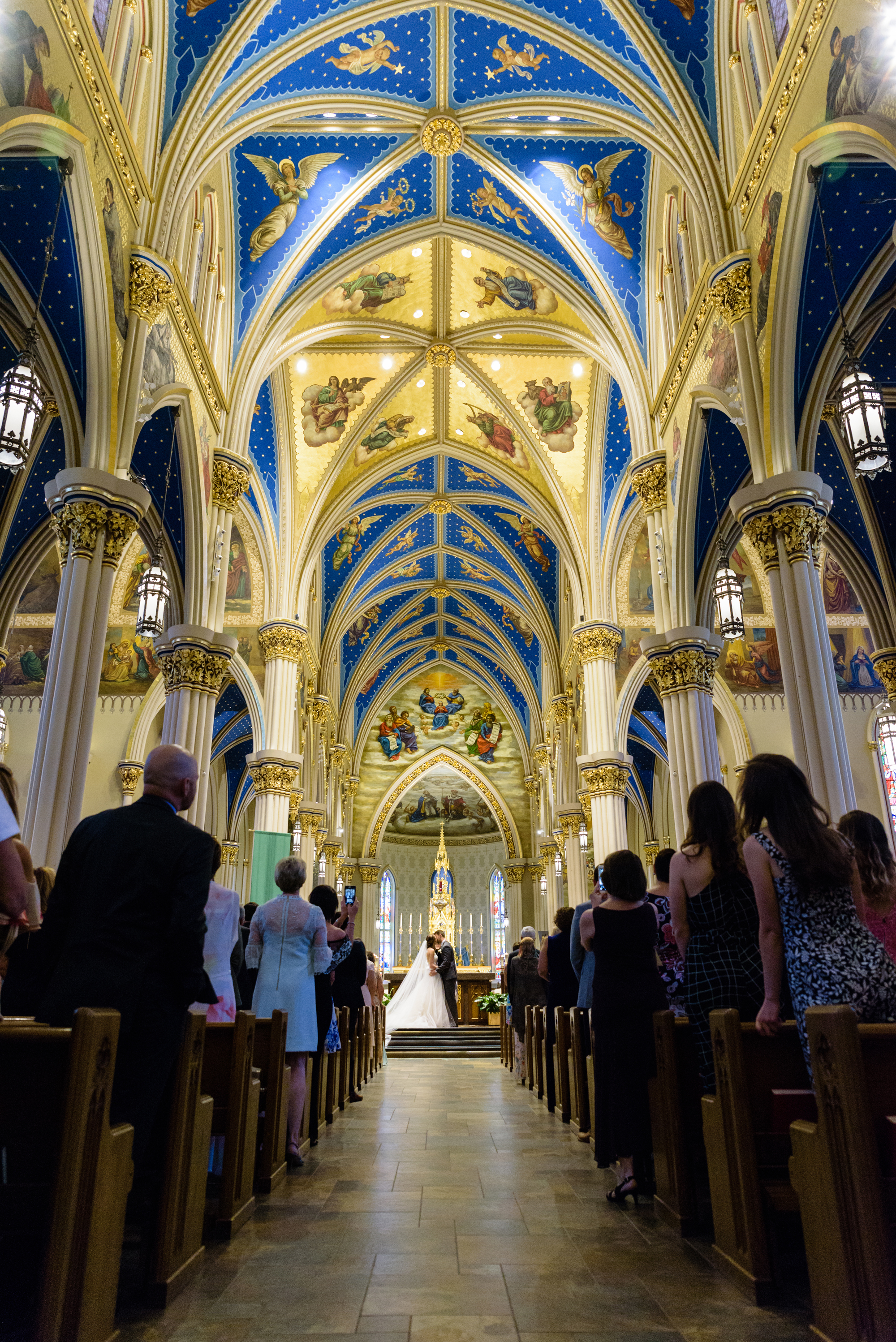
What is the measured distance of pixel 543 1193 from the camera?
13.9 ft

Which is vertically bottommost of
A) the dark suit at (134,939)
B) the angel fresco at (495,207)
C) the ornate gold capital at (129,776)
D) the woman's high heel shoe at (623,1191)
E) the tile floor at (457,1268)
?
the tile floor at (457,1268)

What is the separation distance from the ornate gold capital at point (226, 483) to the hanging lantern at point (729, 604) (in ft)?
21.6

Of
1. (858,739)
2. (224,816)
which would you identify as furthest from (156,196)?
(224,816)

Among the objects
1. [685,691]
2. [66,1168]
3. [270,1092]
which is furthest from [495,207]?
[66,1168]

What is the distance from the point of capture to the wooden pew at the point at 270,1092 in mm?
4336

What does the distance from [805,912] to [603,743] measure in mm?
14178

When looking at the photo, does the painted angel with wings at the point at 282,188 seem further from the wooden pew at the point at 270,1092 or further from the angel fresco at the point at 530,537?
the wooden pew at the point at 270,1092

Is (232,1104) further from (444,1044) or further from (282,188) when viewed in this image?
(444,1044)

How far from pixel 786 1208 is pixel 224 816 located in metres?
24.2

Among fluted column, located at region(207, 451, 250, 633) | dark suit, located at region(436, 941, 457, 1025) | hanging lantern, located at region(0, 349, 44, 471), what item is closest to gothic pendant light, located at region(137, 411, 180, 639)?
fluted column, located at region(207, 451, 250, 633)

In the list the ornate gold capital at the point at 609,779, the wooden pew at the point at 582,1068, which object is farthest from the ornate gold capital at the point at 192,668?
the ornate gold capital at the point at 609,779

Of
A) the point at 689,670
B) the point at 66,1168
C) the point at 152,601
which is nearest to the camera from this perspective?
the point at 66,1168

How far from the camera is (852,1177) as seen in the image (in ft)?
7.33

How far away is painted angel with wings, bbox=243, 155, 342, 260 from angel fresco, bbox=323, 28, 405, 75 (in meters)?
1.21
